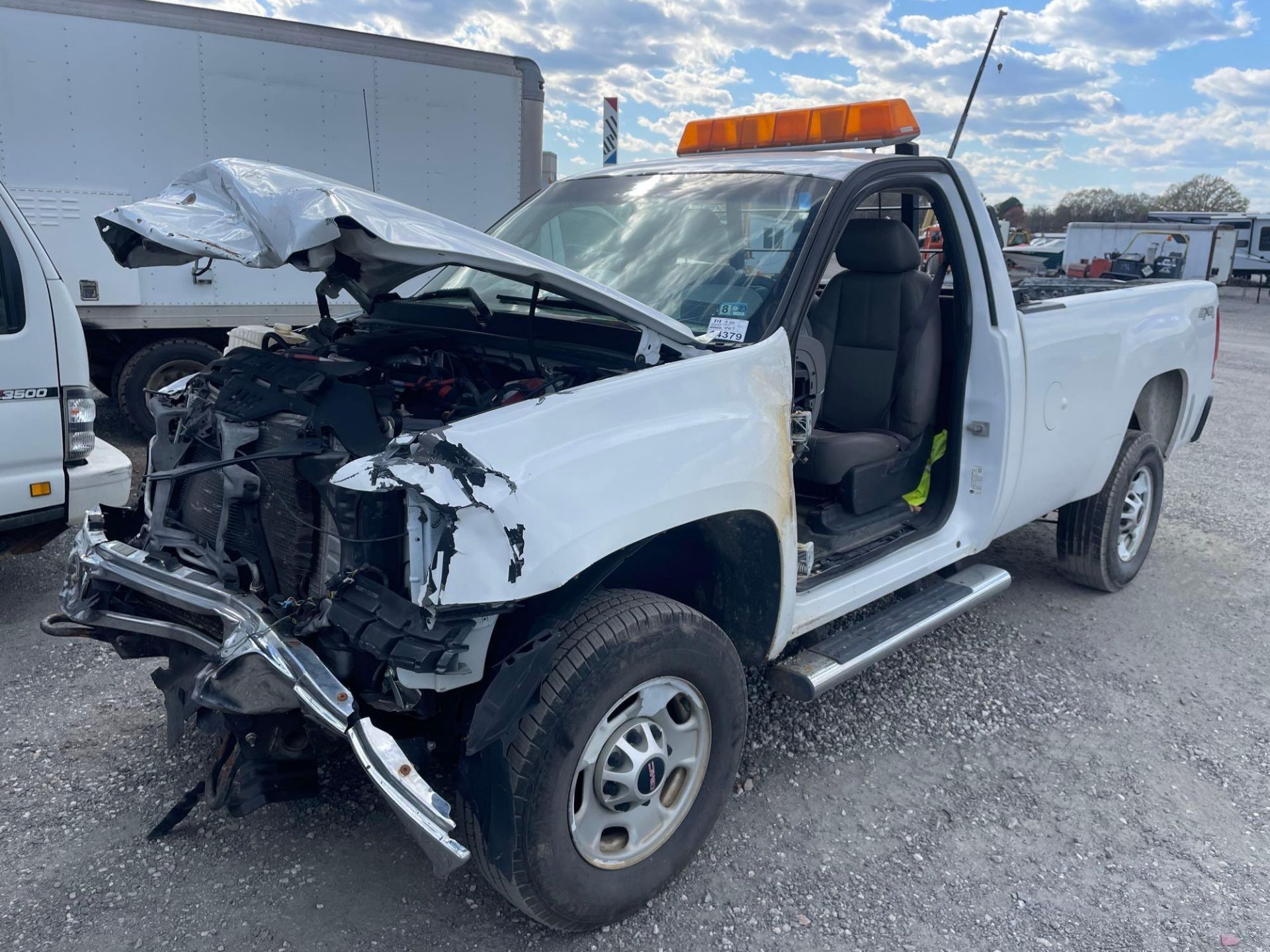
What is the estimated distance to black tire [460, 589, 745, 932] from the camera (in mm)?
2227

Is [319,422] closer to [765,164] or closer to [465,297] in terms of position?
[465,297]

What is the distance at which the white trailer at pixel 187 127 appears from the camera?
21.9ft

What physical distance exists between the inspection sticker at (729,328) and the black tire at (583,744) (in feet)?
2.88

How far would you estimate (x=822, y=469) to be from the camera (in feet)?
11.8

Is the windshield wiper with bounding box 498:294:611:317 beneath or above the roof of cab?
beneath

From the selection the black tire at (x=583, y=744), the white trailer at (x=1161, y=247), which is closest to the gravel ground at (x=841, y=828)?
the black tire at (x=583, y=744)

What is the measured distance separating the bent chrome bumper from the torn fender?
14.5 inches

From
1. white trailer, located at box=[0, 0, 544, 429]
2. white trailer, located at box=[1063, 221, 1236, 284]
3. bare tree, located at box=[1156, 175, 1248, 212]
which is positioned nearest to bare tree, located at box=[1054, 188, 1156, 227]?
bare tree, located at box=[1156, 175, 1248, 212]

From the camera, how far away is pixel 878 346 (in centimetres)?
396

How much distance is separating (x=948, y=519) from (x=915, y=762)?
0.99m

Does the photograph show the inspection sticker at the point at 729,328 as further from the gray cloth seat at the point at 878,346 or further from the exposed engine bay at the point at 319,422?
the gray cloth seat at the point at 878,346

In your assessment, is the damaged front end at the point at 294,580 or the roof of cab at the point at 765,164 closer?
the damaged front end at the point at 294,580

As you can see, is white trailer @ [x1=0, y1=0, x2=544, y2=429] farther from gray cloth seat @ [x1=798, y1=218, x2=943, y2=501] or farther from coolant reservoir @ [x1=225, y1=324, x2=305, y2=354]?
gray cloth seat @ [x1=798, y1=218, x2=943, y2=501]

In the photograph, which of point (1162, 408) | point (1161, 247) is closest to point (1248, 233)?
point (1161, 247)
